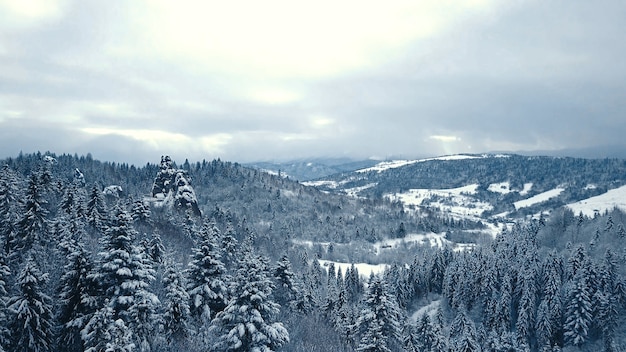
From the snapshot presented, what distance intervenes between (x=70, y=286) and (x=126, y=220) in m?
7.21

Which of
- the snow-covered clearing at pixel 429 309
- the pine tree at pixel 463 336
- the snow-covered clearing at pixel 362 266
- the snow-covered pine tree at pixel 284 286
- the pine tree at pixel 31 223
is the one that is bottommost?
the snow-covered clearing at pixel 362 266

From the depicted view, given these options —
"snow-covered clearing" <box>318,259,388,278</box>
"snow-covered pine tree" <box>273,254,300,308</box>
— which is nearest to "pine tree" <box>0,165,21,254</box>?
"snow-covered pine tree" <box>273,254,300,308</box>

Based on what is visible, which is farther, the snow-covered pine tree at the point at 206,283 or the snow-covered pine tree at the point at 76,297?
the snow-covered pine tree at the point at 206,283

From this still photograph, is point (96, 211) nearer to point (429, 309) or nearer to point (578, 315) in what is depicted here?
point (429, 309)

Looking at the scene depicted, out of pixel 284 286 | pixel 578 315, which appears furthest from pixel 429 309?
pixel 284 286

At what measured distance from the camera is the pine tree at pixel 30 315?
28906 millimetres

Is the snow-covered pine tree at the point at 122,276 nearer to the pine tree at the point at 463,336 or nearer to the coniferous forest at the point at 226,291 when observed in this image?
the coniferous forest at the point at 226,291

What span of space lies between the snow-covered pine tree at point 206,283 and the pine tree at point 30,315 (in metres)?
11.8

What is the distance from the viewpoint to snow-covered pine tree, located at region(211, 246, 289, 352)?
2514 centimetres

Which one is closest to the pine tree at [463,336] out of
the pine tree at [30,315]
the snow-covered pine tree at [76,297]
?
the snow-covered pine tree at [76,297]

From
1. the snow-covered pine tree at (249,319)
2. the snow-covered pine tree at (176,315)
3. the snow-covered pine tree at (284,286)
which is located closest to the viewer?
the snow-covered pine tree at (249,319)

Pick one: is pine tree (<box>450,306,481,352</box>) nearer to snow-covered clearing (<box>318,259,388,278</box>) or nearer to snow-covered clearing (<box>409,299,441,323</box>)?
snow-covered clearing (<box>409,299,441,323</box>)

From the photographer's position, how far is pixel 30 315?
94.7ft

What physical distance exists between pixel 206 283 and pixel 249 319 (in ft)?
46.3
